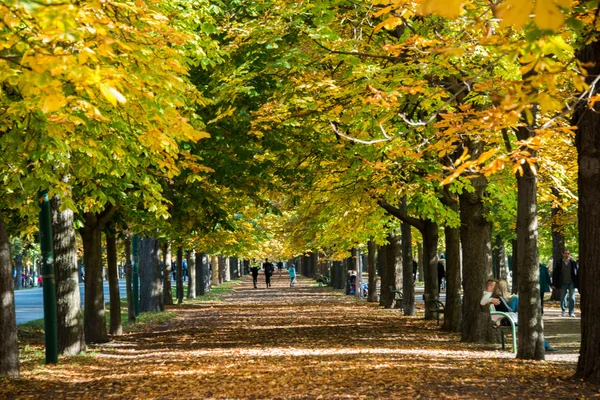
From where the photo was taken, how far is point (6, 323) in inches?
502

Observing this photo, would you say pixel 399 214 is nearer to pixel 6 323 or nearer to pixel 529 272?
pixel 529 272

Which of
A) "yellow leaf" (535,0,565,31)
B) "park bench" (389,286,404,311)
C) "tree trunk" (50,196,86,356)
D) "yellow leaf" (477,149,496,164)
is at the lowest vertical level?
"park bench" (389,286,404,311)

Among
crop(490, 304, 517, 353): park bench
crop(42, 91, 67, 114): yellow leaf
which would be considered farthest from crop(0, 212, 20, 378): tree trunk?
crop(490, 304, 517, 353): park bench

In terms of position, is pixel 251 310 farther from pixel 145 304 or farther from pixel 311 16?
pixel 311 16

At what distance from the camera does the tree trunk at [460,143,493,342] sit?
17.5 metres

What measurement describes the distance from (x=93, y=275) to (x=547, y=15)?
54.5 ft

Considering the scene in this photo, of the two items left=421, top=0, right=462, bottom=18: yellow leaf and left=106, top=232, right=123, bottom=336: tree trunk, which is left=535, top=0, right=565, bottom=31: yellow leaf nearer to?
left=421, top=0, right=462, bottom=18: yellow leaf

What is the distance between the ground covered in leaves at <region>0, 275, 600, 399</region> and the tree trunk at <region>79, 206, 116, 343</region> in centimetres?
46

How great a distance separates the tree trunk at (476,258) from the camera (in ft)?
57.3

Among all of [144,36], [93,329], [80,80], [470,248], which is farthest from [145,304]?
[80,80]

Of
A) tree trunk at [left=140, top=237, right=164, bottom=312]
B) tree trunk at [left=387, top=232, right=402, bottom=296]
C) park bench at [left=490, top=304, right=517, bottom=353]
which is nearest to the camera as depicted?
park bench at [left=490, top=304, right=517, bottom=353]

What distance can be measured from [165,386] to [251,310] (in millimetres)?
22932

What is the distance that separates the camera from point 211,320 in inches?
1118

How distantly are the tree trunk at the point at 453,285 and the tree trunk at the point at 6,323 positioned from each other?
1074 cm
